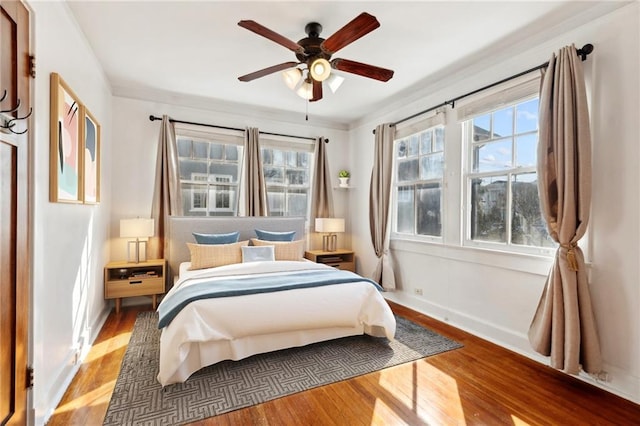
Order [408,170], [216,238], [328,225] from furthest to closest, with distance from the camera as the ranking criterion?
[328,225] → [408,170] → [216,238]

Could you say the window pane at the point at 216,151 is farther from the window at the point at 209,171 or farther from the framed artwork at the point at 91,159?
the framed artwork at the point at 91,159

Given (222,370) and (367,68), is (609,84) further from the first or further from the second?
(222,370)

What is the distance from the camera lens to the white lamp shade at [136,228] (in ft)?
11.9

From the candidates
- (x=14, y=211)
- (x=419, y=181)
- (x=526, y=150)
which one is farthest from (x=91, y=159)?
(x=526, y=150)

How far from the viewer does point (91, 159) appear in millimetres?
2920

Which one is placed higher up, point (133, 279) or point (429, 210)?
point (429, 210)

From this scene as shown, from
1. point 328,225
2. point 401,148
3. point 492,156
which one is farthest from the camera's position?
point 328,225

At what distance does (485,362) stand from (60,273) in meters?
3.32

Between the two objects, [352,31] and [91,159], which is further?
[91,159]

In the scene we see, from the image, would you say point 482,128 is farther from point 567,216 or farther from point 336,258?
point 336,258

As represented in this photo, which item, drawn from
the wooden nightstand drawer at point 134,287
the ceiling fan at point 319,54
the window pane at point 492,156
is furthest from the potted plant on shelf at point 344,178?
the wooden nightstand drawer at point 134,287

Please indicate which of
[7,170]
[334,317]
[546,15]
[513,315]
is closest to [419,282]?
[513,315]

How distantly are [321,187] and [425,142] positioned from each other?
180 cm

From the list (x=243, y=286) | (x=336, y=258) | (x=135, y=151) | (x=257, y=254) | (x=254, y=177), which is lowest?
(x=336, y=258)
